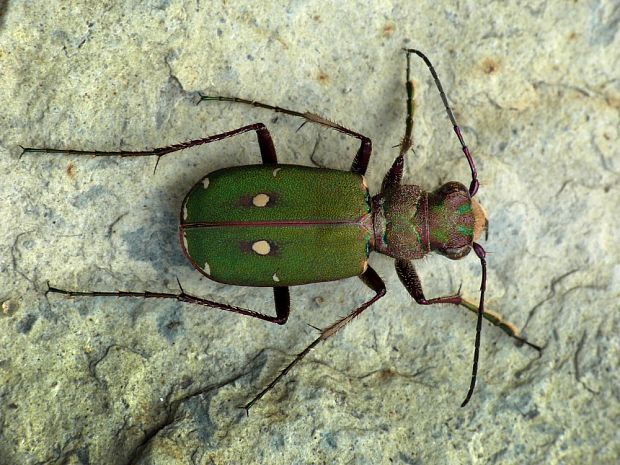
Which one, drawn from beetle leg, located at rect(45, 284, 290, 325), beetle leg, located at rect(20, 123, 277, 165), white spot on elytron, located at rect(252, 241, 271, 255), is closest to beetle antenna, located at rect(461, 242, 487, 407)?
beetle leg, located at rect(45, 284, 290, 325)

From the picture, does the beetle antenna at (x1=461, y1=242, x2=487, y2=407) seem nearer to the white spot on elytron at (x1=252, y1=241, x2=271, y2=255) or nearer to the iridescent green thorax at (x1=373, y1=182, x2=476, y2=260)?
the iridescent green thorax at (x1=373, y1=182, x2=476, y2=260)

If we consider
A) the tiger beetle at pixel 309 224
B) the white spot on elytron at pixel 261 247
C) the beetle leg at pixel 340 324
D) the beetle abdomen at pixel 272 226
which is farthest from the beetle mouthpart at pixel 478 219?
the white spot on elytron at pixel 261 247

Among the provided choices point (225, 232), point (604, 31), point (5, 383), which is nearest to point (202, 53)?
point (225, 232)

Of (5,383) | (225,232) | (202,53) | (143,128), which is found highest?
(202,53)

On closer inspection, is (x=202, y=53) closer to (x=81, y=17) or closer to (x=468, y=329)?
(x=81, y=17)

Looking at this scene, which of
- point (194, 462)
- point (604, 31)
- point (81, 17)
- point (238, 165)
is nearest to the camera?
point (194, 462)

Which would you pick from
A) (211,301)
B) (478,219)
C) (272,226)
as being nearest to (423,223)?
(478,219)

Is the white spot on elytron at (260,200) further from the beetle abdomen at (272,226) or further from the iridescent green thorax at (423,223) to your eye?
the iridescent green thorax at (423,223)

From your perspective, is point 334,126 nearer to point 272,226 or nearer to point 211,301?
point 272,226

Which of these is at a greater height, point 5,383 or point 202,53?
point 202,53
